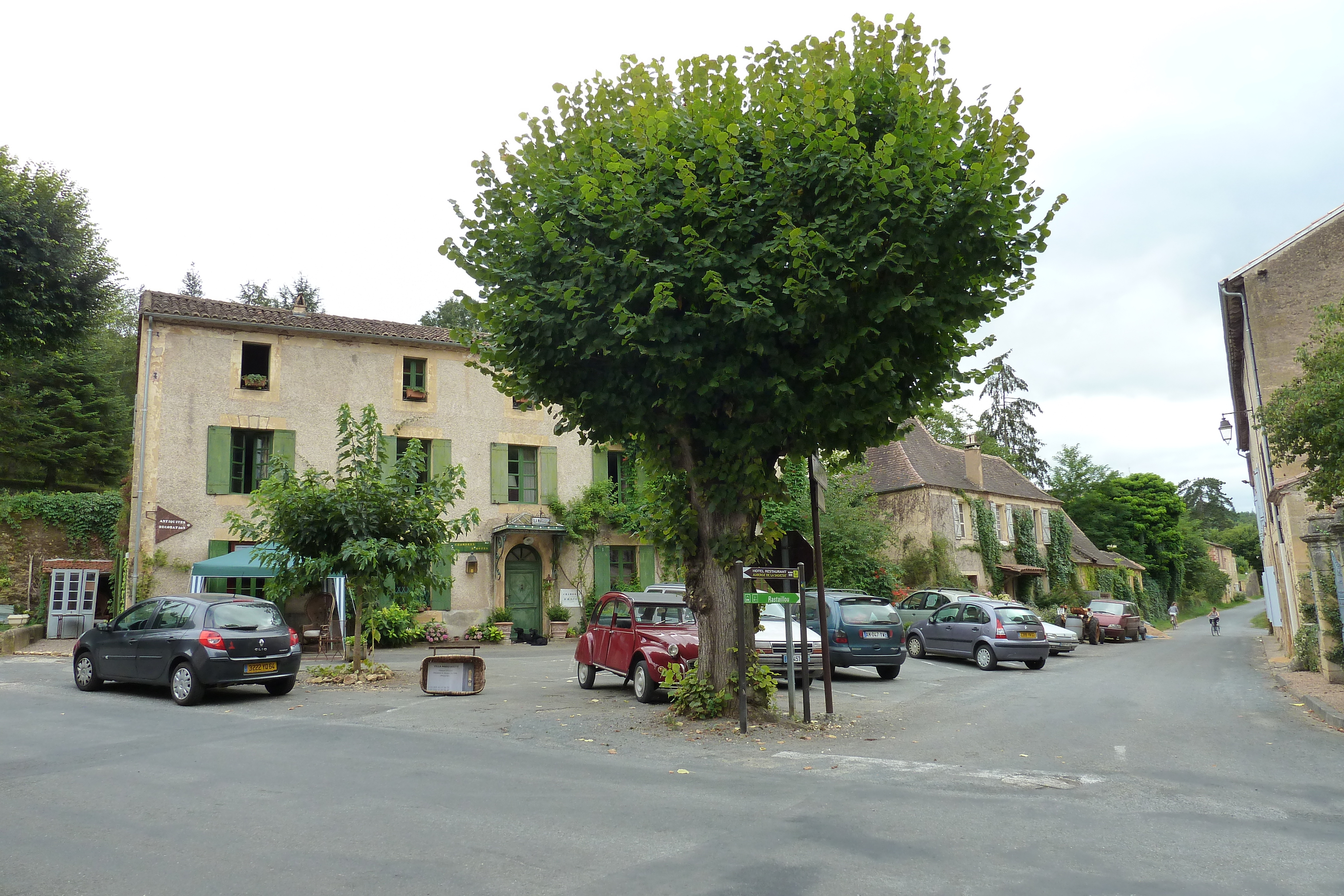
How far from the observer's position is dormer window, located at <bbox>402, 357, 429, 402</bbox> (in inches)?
987

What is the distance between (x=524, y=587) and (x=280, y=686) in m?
12.6

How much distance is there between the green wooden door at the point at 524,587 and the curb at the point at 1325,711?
1796 centimetres

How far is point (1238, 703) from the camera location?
1348 centimetres

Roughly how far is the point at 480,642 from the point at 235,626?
459 inches

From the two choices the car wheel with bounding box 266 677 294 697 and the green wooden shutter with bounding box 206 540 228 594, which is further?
the green wooden shutter with bounding box 206 540 228 594

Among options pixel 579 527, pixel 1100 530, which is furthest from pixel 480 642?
pixel 1100 530

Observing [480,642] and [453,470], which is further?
[480,642]

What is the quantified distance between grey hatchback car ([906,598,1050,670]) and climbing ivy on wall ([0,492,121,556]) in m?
21.3

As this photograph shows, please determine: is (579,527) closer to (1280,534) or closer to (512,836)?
(1280,534)

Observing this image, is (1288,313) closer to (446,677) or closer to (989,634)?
(989,634)

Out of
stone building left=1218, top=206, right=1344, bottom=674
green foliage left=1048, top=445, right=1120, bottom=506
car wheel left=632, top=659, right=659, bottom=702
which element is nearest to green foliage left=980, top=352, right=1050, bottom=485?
green foliage left=1048, top=445, right=1120, bottom=506

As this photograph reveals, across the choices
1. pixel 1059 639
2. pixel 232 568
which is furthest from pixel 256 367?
pixel 1059 639

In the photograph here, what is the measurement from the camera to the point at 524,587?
1017 inches

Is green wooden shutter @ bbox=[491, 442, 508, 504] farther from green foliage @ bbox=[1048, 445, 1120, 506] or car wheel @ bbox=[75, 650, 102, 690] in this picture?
green foliage @ bbox=[1048, 445, 1120, 506]
